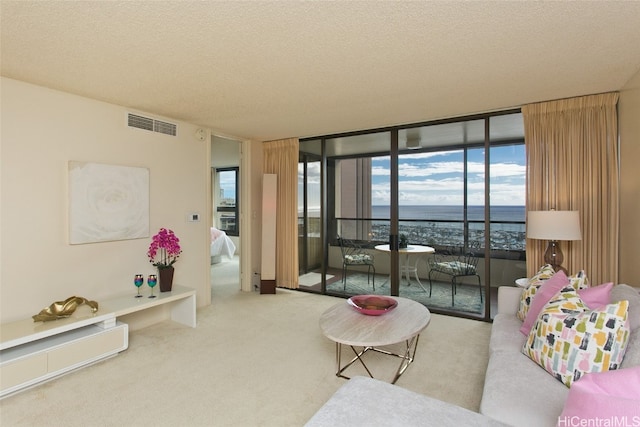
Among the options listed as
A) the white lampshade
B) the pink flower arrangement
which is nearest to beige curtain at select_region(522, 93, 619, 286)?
the white lampshade

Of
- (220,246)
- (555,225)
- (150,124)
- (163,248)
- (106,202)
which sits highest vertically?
(150,124)

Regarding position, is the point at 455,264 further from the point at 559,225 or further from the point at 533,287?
the point at 533,287

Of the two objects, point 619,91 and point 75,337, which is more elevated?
point 619,91

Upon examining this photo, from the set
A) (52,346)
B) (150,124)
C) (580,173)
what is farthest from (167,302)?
(580,173)

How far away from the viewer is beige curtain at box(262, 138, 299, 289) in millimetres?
5105

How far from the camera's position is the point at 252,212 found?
518 centimetres

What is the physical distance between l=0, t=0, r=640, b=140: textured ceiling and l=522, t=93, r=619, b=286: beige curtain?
222mm

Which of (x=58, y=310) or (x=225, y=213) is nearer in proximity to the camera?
(x=58, y=310)

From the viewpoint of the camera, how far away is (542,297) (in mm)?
2275

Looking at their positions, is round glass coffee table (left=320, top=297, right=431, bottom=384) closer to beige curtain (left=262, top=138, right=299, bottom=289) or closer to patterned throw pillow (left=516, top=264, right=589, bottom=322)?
patterned throw pillow (left=516, top=264, right=589, bottom=322)

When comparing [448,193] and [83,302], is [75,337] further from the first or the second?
[448,193]

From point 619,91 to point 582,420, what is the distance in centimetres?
329

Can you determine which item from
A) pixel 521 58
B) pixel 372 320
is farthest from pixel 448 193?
pixel 372 320

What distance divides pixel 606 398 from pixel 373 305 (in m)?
1.96
